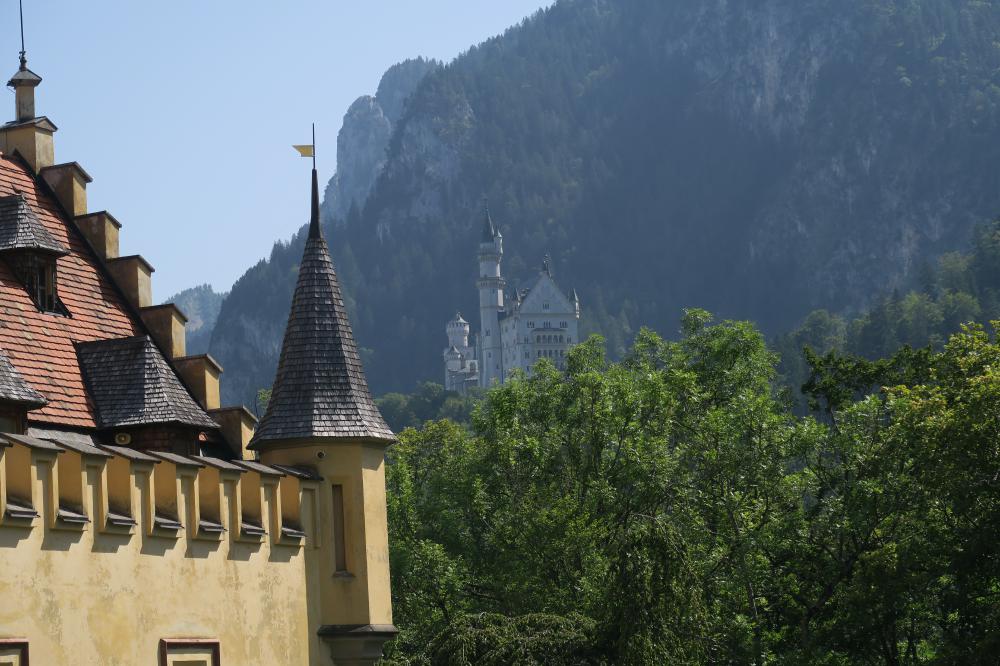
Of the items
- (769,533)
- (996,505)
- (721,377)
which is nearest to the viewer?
(996,505)

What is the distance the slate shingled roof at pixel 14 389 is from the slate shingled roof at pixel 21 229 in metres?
3.15

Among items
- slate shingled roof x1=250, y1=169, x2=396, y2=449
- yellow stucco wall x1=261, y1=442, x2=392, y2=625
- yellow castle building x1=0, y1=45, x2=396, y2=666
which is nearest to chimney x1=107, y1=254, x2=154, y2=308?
yellow castle building x1=0, y1=45, x2=396, y2=666

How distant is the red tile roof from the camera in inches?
944

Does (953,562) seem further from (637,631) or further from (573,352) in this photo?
(573,352)

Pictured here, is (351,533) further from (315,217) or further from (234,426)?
(315,217)

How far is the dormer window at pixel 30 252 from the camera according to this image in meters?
25.1

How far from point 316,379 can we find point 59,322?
11.7 feet

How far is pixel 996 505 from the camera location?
108ft

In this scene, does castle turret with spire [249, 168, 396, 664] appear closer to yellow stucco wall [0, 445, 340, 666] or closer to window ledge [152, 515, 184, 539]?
yellow stucco wall [0, 445, 340, 666]

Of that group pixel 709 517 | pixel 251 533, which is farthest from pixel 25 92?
pixel 709 517

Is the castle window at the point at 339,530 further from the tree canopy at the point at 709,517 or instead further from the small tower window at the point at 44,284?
the small tower window at the point at 44,284

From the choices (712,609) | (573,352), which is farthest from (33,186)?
(573,352)

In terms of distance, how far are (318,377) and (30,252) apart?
422cm

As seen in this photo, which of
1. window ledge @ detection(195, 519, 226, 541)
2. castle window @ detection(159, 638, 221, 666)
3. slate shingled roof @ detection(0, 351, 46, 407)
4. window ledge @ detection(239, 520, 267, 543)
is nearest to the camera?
castle window @ detection(159, 638, 221, 666)
